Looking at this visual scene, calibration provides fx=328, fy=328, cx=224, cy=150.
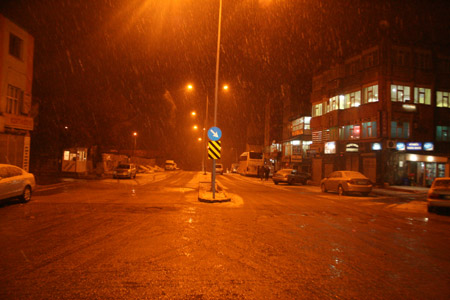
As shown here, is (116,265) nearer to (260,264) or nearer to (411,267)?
(260,264)

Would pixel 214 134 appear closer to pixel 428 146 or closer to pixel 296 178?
pixel 296 178

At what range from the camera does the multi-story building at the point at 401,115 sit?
29938 millimetres

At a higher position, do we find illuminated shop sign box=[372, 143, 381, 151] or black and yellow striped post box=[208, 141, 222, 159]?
illuminated shop sign box=[372, 143, 381, 151]

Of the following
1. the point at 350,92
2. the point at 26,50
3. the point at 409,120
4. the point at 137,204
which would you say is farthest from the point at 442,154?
the point at 26,50

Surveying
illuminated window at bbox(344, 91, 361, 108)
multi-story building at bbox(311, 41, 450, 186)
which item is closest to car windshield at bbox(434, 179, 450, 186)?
multi-story building at bbox(311, 41, 450, 186)

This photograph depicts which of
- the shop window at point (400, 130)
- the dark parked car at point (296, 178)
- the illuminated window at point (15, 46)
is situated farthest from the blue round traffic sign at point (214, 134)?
the shop window at point (400, 130)

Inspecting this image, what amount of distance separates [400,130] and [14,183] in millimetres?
30563

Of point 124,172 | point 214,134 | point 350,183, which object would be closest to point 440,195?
point 350,183

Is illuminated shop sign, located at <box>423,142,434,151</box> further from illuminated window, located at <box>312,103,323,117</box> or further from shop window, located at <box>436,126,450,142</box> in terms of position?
illuminated window, located at <box>312,103,323,117</box>

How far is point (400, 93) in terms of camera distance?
30766 mm

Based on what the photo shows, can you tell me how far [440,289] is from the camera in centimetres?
476

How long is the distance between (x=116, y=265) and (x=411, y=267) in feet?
16.8

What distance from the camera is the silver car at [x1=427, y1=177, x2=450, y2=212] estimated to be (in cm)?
1315

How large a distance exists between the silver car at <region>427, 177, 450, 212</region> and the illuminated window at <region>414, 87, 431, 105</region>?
2016 cm
